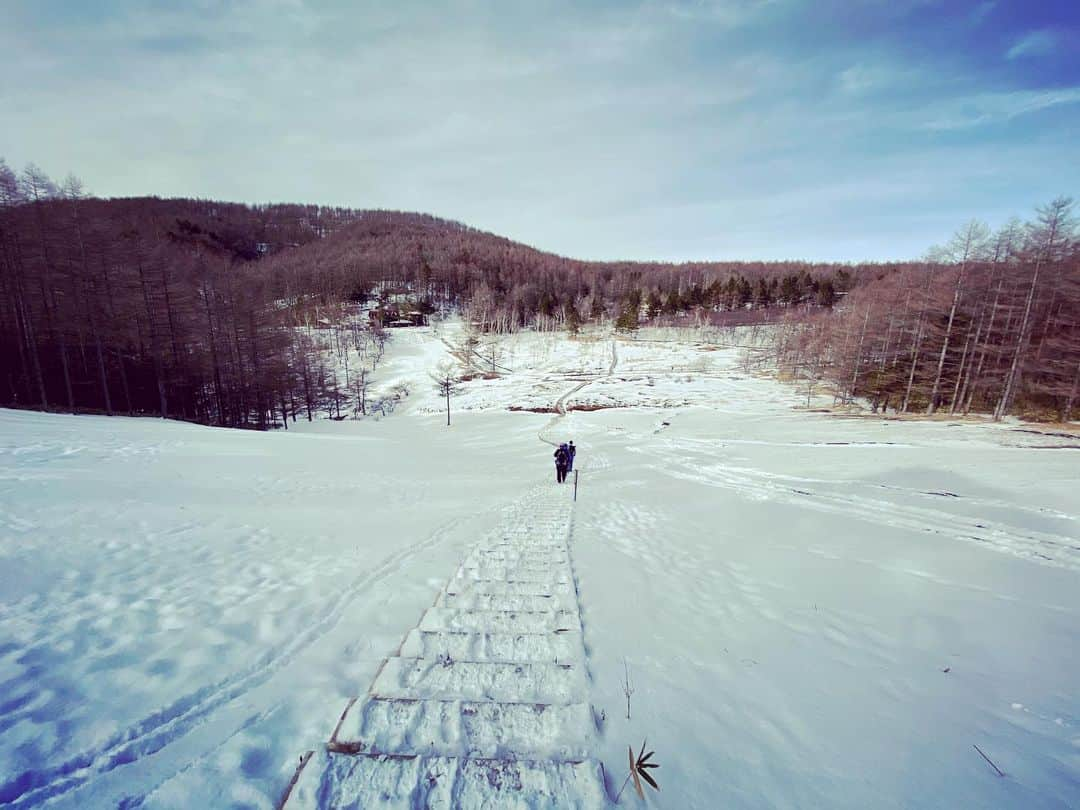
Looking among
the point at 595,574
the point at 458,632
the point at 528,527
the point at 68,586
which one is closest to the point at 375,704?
the point at 458,632

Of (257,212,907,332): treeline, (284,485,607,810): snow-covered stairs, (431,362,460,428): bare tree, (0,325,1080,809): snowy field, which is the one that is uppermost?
(257,212,907,332): treeline

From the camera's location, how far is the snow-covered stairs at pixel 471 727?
2.22 m

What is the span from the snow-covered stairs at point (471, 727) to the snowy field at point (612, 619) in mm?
350

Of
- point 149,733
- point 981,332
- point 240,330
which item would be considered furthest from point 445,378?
point 149,733

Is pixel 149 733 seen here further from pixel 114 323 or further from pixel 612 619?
pixel 114 323

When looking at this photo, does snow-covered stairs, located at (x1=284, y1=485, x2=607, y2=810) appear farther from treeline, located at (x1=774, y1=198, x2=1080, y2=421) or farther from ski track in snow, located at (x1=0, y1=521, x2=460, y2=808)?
treeline, located at (x1=774, y1=198, x2=1080, y2=421)

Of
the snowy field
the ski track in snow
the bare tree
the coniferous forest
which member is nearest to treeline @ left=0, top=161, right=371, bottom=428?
the coniferous forest

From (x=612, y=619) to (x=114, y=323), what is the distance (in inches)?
1472

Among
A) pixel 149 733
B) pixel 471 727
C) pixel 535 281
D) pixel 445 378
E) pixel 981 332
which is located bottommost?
pixel 445 378

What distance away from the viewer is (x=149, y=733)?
2.78 metres

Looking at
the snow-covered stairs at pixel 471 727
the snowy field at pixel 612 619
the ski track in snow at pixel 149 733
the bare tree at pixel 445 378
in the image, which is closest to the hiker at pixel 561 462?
the snowy field at pixel 612 619

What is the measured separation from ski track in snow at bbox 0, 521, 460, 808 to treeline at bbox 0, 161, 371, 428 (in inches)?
1211

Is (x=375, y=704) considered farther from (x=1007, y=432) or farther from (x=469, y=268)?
(x=469, y=268)

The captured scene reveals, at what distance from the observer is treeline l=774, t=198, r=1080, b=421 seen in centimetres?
2234
